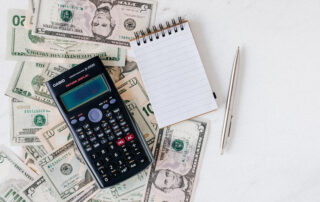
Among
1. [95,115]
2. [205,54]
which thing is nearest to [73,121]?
[95,115]

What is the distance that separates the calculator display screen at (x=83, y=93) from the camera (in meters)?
0.60

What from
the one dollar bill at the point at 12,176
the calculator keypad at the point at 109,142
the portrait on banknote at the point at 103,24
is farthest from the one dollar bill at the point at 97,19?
the one dollar bill at the point at 12,176

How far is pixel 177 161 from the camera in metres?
0.65

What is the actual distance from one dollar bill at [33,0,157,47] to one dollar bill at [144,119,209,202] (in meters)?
0.19

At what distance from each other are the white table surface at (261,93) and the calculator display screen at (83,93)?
13 centimetres

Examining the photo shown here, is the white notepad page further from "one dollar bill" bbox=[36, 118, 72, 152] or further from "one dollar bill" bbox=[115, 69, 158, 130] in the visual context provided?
"one dollar bill" bbox=[36, 118, 72, 152]

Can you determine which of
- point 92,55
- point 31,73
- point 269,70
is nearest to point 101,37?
point 92,55

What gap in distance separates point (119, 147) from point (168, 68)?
0.55ft

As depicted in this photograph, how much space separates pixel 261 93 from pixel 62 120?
14.6 inches

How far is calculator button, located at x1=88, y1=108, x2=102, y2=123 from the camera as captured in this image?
0.60 metres

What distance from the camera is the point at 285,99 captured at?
633 millimetres

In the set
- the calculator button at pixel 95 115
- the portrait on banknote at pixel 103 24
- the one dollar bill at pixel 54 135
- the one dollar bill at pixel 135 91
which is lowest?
the one dollar bill at pixel 54 135

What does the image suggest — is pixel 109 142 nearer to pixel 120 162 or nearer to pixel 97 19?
pixel 120 162

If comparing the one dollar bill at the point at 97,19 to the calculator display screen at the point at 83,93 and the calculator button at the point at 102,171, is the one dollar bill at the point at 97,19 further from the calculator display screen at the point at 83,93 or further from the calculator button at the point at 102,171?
the calculator button at the point at 102,171
